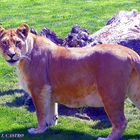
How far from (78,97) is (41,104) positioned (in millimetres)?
623

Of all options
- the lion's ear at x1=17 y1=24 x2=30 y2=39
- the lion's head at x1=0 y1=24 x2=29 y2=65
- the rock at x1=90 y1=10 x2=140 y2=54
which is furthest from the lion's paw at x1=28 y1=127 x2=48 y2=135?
the rock at x1=90 y1=10 x2=140 y2=54

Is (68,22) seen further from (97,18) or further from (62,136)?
(62,136)

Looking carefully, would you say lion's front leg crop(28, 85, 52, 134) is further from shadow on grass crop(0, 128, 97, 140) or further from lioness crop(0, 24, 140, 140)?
shadow on grass crop(0, 128, 97, 140)

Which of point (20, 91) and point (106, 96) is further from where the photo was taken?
point (20, 91)

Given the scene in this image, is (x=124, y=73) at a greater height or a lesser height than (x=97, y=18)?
greater

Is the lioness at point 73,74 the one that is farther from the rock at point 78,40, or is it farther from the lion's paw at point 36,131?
the rock at point 78,40

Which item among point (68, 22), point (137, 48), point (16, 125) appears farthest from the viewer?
point (68, 22)

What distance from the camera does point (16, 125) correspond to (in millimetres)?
9250

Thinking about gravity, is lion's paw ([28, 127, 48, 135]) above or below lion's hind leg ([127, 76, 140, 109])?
below

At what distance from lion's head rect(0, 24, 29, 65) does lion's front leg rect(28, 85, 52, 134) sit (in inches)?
24.6

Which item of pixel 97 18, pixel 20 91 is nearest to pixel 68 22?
pixel 97 18

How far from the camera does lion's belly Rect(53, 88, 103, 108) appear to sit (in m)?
8.31

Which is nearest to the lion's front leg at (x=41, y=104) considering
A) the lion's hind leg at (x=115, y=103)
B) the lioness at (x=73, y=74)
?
the lioness at (x=73, y=74)

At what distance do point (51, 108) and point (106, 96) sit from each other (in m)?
1.32
